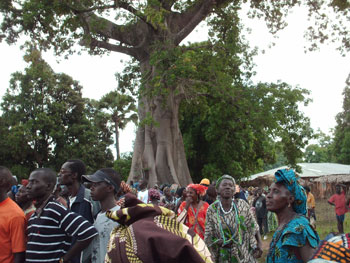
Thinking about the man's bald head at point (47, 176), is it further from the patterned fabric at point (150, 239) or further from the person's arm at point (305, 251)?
the person's arm at point (305, 251)

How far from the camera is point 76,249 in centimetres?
331

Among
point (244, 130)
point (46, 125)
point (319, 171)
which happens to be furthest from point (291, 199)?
point (319, 171)

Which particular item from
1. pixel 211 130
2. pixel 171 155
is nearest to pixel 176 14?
pixel 171 155

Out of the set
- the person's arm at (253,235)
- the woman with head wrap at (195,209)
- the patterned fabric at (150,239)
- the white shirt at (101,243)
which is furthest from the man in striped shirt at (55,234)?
the woman with head wrap at (195,209)

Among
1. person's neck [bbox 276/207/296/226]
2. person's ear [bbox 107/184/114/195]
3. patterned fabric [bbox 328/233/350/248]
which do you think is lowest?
patterned fabric [bbox 328/233/350/248]

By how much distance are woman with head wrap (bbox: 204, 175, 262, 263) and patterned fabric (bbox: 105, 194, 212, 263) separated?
3361 millimetres

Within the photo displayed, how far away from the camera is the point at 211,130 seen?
26.5 metres

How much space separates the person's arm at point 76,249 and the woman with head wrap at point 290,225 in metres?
1.50

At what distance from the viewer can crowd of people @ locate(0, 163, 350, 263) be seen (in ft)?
5.66

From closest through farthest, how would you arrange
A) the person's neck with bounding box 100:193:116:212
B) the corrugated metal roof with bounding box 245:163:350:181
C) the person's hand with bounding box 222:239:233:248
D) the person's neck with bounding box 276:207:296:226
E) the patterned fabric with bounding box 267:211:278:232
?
the person's neck with bounding box 276:207:296:226
the person's neck with bounding box 100:193:116:212
the person's hand with bounding box 222:239:233:248
the patterned fabric with bounding box 267:211:278:232
the corrugated metal roof with bounding box 245:163:350:181

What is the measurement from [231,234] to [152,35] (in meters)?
15.5

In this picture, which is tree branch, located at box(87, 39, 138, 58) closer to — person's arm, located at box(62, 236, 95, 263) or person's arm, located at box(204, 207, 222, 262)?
person's arm, located at box(204, 207, 222, 262)

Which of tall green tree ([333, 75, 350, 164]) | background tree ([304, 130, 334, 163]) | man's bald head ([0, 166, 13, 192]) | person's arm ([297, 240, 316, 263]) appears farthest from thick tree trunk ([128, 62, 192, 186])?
background tree ([304, 130, 334, 163])

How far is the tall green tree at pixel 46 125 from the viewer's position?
31984mm
